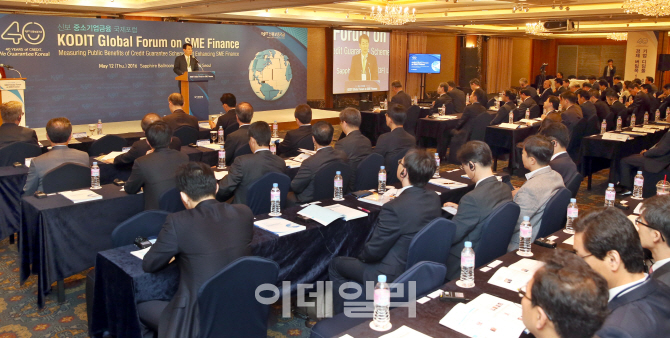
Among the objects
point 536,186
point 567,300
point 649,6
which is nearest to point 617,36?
point 649,6

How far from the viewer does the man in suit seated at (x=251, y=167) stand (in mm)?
4617

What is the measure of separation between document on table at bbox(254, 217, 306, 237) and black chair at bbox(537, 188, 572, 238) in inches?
67.5

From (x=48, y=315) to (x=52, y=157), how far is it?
1.53 metres

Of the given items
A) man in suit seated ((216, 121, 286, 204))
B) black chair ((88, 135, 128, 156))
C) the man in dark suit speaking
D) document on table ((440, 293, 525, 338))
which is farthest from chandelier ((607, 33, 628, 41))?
document on table ((440, 293, 525, 338))

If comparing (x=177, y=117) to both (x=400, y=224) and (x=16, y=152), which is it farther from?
(x=400, y=224)

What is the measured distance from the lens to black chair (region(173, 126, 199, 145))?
708 centimetres

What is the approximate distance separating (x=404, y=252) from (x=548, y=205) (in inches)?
51.6

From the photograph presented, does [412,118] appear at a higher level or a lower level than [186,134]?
higher

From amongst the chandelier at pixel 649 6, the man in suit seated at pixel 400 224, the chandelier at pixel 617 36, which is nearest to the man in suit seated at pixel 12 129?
the man in suit seated at pixel 400 224

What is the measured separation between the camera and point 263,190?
4539 mm

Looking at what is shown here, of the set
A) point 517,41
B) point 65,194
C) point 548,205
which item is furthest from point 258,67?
point 517,41

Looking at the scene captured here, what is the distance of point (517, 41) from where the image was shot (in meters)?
26.3

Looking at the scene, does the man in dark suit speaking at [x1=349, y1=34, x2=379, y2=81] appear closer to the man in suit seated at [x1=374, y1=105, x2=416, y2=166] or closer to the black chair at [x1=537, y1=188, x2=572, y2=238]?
the man in suit seated at [x1=374, y1=105, x2=416, y2=166]

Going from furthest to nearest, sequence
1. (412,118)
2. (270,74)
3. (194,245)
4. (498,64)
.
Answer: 1. (498,64)
2. (270,74)
3. (412,118)
4. (194,245)
